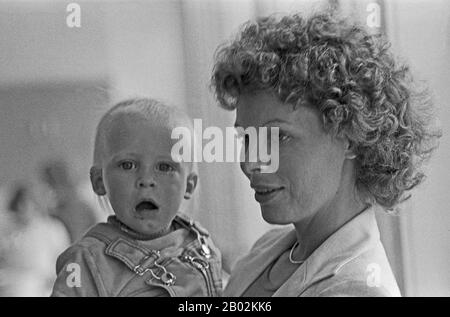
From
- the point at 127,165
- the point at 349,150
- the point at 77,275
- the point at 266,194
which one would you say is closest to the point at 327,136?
the point at 349,150

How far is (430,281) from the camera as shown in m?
1.37

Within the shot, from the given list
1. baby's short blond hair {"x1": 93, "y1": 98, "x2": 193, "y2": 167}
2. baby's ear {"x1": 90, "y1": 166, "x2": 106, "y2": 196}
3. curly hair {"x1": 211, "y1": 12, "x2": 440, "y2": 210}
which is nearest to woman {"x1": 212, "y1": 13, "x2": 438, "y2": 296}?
curly hair {"x1": 211, "y1": 12, "x2": 440, "y2": 210}

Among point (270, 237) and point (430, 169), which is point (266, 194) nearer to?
point (270, 237)

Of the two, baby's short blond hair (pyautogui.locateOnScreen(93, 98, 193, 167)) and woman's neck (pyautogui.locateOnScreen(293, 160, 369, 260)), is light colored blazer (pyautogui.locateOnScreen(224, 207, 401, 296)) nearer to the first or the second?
woman's neck (pyautogui.locateOnScreen(293, 160, 369, 260))

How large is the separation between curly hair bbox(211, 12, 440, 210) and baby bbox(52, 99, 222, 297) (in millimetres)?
196

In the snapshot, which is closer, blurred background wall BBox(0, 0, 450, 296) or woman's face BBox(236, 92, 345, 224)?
woman's face BBox(236, 92, 345, 224)

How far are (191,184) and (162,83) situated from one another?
8.3 inches

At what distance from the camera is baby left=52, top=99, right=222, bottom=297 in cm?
125

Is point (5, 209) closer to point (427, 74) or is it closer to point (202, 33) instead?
point (202, 33)

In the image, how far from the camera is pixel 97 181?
1287mm

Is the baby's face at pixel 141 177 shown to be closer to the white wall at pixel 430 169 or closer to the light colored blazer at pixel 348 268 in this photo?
the light colored blazer at pixel 348 268

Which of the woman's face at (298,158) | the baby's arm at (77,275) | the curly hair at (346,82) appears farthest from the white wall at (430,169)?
the baby's arm at (77,275)
